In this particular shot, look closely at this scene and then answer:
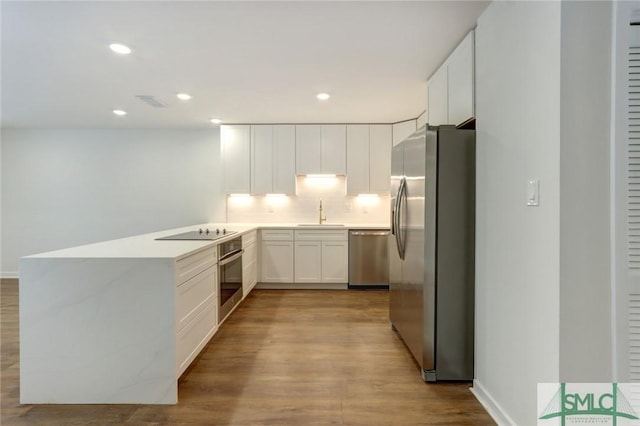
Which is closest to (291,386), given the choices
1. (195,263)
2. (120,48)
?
(195,263)

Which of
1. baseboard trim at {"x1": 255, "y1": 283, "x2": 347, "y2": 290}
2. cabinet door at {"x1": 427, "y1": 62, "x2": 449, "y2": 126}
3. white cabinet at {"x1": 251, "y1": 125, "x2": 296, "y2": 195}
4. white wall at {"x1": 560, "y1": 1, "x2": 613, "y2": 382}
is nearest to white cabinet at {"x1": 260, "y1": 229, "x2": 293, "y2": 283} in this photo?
baseboard trim at {"x1": 255, "y1": 283, "x2": 347, "y2": 290}

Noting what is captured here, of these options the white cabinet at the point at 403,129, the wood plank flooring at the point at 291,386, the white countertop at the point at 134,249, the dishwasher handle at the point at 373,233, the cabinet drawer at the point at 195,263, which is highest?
the white cabinet at the point at 403,129

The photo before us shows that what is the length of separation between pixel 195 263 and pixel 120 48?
1.84m

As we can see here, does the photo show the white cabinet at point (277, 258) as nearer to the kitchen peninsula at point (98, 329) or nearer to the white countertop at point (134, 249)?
the white countertop at point (134, 249)

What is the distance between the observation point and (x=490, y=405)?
6.11ft

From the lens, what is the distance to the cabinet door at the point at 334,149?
485cm

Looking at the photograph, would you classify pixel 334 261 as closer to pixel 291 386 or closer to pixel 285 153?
pixel 285 153

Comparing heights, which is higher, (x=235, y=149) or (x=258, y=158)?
(x=235, y=149)

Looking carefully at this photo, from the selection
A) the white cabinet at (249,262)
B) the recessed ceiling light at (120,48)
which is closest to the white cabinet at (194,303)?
the white cabinet at (249,262)

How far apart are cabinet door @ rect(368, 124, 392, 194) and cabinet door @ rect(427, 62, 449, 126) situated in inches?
68.0

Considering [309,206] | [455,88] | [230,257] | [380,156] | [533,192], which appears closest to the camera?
[533,192]

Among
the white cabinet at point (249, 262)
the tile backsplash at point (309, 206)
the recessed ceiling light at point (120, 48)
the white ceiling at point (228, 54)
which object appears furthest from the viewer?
the tile backsplash at point (309, 206)

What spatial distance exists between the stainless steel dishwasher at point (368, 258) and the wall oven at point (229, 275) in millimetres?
1672

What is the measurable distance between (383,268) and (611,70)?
356 centimetres
